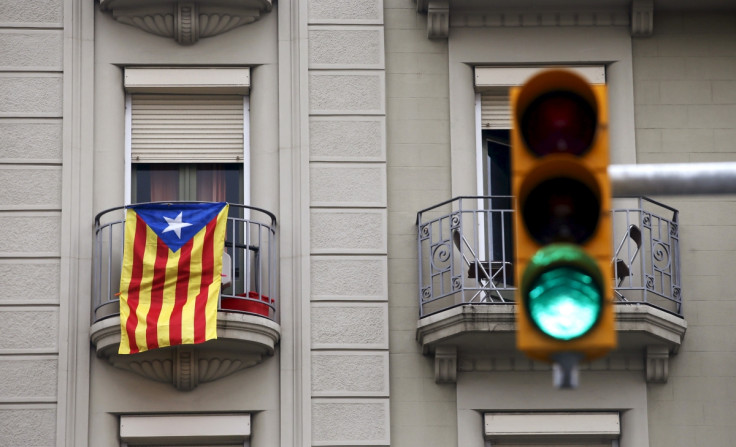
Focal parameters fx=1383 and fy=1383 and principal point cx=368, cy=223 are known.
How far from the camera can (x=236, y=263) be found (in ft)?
51.9

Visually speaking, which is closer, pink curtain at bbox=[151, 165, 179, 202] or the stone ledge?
the stone ledge

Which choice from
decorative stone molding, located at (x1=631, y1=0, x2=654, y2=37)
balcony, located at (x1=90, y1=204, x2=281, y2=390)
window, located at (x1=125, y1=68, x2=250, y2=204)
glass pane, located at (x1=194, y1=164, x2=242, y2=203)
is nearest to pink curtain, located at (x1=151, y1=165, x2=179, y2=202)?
window, located at (x1=125, y1=68, x2=250, y2=204)

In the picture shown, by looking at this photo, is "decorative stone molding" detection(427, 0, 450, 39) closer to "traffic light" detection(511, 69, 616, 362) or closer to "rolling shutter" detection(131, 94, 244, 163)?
"rolling shutter" detection(131, 94, 244, 163)

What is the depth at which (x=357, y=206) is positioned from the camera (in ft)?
52.3

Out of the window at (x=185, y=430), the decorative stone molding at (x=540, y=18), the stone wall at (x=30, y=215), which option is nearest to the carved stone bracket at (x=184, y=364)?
the window at (x=185, y=430)

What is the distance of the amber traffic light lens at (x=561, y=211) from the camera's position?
5594 mm

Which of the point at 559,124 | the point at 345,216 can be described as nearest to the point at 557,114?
the point at 559,124

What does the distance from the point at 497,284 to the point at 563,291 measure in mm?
10432

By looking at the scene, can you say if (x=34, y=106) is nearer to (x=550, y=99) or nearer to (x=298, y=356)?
(x=298, y=356)

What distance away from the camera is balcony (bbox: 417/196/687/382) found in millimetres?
14953

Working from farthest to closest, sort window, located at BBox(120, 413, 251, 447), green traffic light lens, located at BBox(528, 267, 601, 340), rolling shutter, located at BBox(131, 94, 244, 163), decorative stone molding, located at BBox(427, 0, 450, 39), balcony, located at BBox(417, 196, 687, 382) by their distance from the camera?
decorative stone molding, located at BBox(427, 0, 450, 39)
rolling shutter, located at BBox(131, 94, 244, 163)
window, located at BBox(120, 413, 251, 447)
balcony, located at BBox(417, 196, 687, 382)
green traffic light lens, located at BBox(528, 267, 601, 340)

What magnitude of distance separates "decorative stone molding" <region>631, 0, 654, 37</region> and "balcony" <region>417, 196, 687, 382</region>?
211cm

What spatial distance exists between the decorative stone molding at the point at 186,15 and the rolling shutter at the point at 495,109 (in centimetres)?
280

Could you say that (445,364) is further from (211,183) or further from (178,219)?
(211,183)
